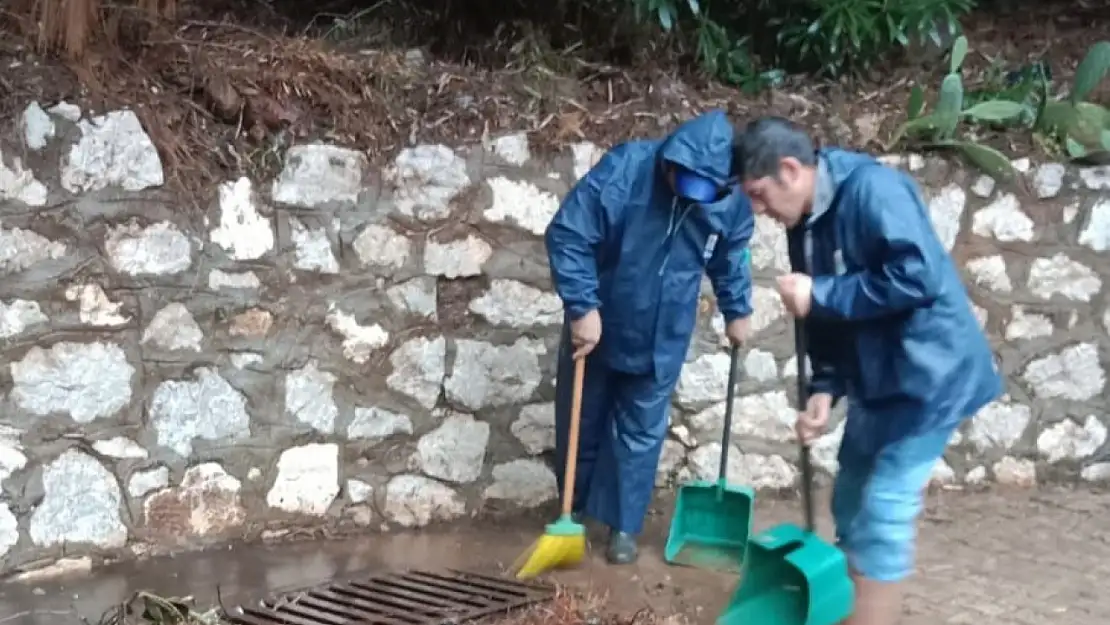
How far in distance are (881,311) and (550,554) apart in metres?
1.29

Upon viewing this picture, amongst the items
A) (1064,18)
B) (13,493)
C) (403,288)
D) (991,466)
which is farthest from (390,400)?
(1064,18)

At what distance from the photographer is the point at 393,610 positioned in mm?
3254

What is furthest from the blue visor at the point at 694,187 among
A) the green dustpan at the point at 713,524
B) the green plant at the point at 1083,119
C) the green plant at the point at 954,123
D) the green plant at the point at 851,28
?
the green plant at the point at 1083,119

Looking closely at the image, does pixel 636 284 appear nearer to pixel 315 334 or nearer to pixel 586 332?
pixel 586 332

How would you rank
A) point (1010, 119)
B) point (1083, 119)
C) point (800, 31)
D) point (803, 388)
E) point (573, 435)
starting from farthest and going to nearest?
point (800, 31) < point (1010, 119) < point (1083, 119) < point (573, 435) < point (803, 388)

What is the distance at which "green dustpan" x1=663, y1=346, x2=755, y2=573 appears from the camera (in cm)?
365

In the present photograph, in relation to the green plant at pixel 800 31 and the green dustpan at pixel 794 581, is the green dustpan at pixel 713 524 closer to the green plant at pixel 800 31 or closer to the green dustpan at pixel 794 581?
the green dustpan at pixel 794 581

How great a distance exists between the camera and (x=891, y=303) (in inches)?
104

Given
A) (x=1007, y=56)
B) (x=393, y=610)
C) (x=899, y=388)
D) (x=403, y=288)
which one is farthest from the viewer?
(x=1007, y=56)

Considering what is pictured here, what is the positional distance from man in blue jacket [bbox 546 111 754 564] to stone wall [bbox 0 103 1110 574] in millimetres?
371

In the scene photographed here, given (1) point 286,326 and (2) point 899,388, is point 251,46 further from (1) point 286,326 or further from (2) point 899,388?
(2) point 899,388

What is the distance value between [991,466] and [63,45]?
3.49m

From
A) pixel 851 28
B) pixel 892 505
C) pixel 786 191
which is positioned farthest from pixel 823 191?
pixel 851 28

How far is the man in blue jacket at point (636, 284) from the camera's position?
3322 mm
